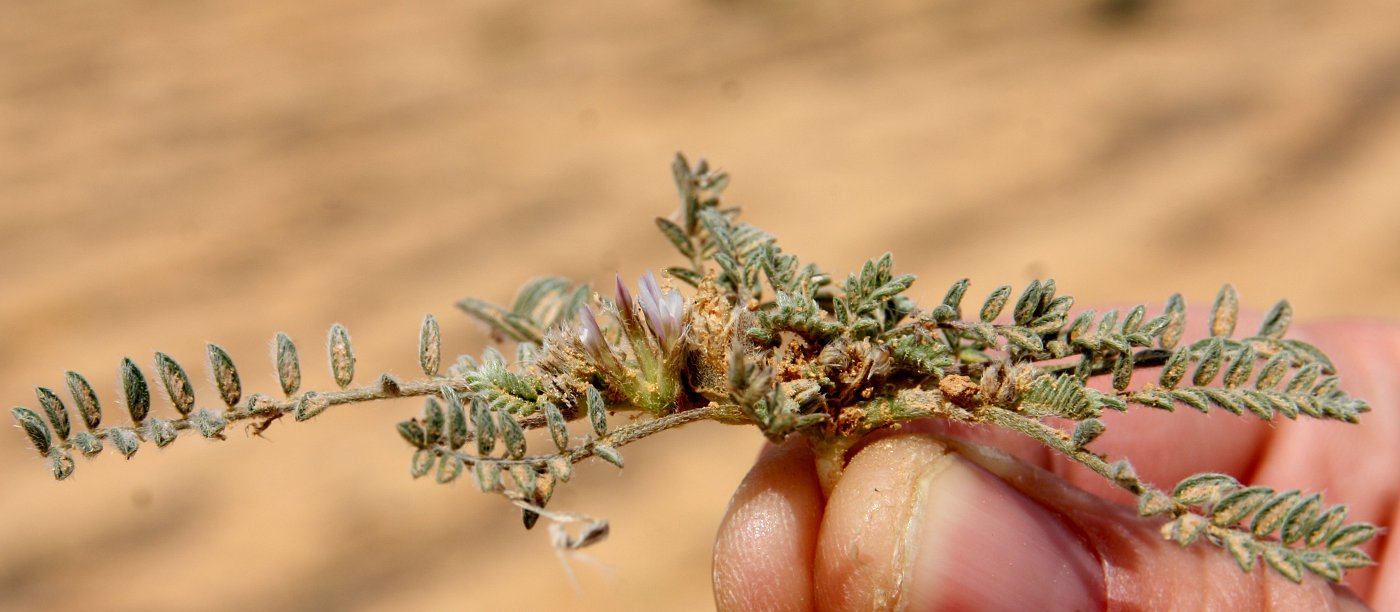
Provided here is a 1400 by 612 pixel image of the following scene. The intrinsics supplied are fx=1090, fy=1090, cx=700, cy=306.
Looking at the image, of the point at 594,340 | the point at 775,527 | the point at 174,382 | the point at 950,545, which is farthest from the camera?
the point at 775,527

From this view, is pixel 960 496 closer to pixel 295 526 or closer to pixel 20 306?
pixel 295 526

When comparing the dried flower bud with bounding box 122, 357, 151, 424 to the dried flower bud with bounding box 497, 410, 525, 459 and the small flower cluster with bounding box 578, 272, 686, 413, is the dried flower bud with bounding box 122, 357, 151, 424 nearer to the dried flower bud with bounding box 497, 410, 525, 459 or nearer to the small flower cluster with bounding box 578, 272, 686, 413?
the dried flower bud with bounding box 497, 410, 525, 459

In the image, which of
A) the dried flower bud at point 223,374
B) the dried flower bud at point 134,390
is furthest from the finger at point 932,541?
the dried flower bud at point 134,390

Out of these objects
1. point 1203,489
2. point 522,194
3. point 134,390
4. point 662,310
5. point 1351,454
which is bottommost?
point 1351,454

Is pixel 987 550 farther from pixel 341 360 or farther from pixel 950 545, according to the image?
pixel 341 360

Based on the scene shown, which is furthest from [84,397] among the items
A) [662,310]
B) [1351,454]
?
[1351,454]

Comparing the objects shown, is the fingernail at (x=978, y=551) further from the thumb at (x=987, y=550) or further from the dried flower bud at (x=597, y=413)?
the dried flower bud at (x=597, y=413)

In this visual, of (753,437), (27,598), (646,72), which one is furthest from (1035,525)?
(646,72)
